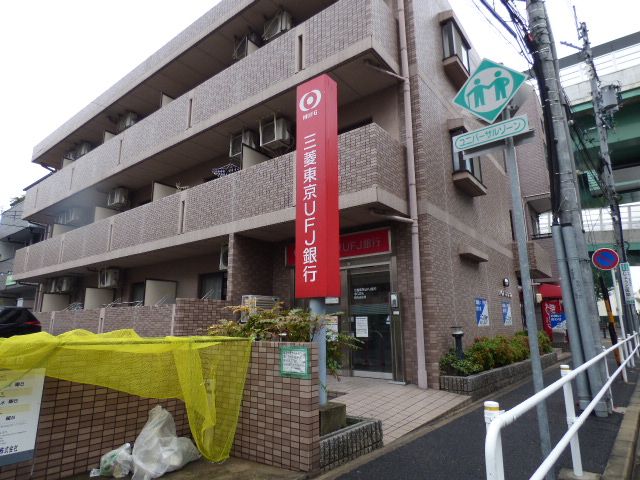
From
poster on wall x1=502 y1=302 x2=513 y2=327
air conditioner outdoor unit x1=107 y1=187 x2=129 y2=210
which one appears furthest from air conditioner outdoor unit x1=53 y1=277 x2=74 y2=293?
poster on wall x1=502 y1=302 x2=513 y2=327

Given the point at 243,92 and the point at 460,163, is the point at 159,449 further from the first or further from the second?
the point at 460,163

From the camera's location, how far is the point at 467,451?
452 centimetres

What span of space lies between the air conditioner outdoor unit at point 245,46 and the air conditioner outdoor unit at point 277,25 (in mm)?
377

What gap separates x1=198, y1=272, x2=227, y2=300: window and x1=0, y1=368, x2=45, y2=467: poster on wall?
26.4ft

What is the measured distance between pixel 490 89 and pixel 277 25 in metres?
9.10

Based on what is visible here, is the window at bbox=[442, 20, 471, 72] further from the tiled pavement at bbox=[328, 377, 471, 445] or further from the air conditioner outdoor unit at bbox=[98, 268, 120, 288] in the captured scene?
the air conditioner outdoor unit at bbox=[98, 268, 120, 288]

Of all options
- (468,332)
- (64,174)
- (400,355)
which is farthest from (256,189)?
(64,174)

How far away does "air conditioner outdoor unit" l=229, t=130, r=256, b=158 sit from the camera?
35.9ft

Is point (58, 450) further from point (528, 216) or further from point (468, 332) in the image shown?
point (528, 216)

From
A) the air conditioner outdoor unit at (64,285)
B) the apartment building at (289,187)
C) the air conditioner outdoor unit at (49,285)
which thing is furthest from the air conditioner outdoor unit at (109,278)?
the air conditioner outdoor unit at (49,285)

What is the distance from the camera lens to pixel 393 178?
26.4 ft

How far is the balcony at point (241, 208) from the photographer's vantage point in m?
7.64

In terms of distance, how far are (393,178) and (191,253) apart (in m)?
7.11

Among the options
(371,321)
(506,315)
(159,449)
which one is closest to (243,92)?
(371,321)
